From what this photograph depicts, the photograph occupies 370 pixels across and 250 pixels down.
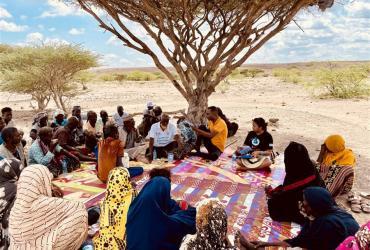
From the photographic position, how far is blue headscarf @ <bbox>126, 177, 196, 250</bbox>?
2.91 m

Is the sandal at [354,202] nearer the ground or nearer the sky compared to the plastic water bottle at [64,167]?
nearer the ground

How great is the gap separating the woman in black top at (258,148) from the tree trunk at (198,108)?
2.69 metres

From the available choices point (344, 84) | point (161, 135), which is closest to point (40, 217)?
point (161, 135)

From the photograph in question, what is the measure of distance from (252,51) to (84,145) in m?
4.77

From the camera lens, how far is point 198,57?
9414 millimetres

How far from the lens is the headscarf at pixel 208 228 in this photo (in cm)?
256

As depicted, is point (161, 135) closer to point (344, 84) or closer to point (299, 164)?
point (299, 164)

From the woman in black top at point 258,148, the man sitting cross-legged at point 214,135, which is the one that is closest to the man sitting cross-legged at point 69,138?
the man sitting cross-legged at point 214,135

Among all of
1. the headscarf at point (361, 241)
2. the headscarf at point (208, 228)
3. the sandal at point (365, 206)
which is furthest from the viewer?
the sandal at point (365, 206)

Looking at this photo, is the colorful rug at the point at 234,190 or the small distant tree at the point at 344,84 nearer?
the colorful rug at the point at 234,190

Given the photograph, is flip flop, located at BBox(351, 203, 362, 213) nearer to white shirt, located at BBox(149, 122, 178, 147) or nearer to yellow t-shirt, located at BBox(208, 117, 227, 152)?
yellow t-shirt, located at BBox(208, 117, 227, 152)

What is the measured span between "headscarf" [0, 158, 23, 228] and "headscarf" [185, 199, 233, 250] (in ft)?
6.16

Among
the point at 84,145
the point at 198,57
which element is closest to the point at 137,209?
the point at 84,145

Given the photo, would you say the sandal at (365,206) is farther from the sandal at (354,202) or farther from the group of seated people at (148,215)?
the group of seated people at (148,215)
